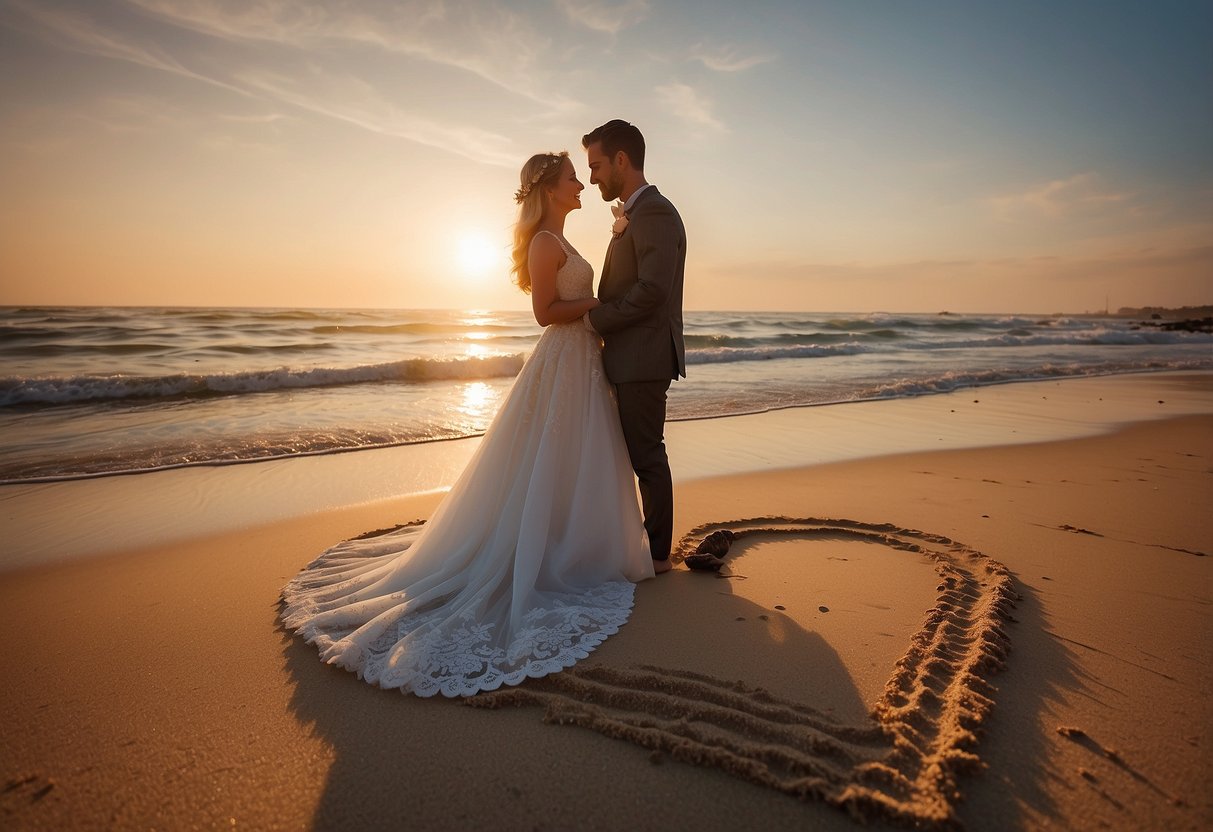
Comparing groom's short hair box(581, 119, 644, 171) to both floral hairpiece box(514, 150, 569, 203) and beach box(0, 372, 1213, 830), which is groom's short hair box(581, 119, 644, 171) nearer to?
floral hairpiece box(514, 150, 569, 203)

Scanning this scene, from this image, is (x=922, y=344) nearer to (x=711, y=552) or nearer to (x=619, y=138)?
(x=711, y=552)

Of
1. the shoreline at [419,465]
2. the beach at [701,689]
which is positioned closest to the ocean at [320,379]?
the shoreline at [419,465]

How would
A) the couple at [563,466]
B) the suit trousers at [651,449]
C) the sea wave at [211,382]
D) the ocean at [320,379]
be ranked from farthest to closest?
the sea wave at [211,382]
the ocean at [320,379]
the suit trousers at [651,449]
the couple at [563,466]

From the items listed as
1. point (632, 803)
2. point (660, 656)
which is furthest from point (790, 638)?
point (632, 803)

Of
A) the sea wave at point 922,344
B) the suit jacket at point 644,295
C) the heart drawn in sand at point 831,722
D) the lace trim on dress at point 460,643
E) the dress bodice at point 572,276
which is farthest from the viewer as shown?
the sea wave at point 922,344

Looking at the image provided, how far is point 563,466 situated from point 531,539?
54cm

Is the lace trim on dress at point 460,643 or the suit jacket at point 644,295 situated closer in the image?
the lace trim on dress at point 460,643

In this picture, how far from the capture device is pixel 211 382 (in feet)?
41.7

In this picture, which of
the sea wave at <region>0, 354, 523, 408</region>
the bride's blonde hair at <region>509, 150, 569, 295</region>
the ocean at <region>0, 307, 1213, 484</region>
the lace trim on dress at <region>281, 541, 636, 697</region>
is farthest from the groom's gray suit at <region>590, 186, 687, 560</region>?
the sea wave at <region>0, 354, 523, 408</region>

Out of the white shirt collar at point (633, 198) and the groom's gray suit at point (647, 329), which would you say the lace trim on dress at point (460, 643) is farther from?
the white shirt collar at point (633, 198)

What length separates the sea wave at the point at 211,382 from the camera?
11.4 m

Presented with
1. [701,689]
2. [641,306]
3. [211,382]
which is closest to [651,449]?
[641,306]

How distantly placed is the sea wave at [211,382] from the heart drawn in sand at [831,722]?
A: 12480 millimetres

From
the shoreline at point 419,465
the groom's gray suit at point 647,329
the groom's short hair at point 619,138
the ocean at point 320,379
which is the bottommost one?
the shoreline at point 419,465
